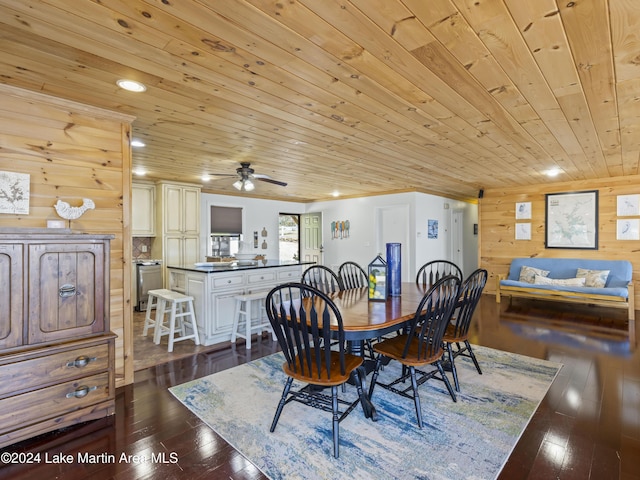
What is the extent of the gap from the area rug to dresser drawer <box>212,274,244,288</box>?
1132mm

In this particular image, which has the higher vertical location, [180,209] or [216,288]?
[180,209]

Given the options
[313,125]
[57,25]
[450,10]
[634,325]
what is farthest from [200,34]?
[634,325]

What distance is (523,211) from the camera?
22.1 feet

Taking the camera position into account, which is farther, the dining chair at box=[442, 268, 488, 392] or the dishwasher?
the dishwasher

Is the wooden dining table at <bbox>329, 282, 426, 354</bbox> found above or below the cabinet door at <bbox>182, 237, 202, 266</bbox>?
below

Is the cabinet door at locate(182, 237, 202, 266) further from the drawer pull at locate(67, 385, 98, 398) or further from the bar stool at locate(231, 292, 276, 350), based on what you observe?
the drawer pull at locate(67, 385, 98, 398)

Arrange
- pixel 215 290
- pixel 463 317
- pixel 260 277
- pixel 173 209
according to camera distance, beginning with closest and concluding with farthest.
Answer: pixel 463 317 → pixel 215 290 → pixel 260 277 → pixel 173 209

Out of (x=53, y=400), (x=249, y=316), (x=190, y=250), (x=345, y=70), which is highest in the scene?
(x=345, y=70)

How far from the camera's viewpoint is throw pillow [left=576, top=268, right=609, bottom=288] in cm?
545

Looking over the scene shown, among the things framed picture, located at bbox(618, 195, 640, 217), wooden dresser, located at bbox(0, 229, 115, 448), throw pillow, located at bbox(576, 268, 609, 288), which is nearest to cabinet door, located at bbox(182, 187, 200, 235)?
wooden dresser, located at bbox(0, 229, 115, 448)

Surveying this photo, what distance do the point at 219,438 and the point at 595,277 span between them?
6132 millimetres

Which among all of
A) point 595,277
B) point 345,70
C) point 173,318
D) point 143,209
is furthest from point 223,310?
point 595,277

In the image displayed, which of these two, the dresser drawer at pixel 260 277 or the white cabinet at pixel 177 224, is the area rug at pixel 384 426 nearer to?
the dresser drawer at pixel 260 277

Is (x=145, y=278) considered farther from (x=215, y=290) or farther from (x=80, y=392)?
(x=80, y=392)
